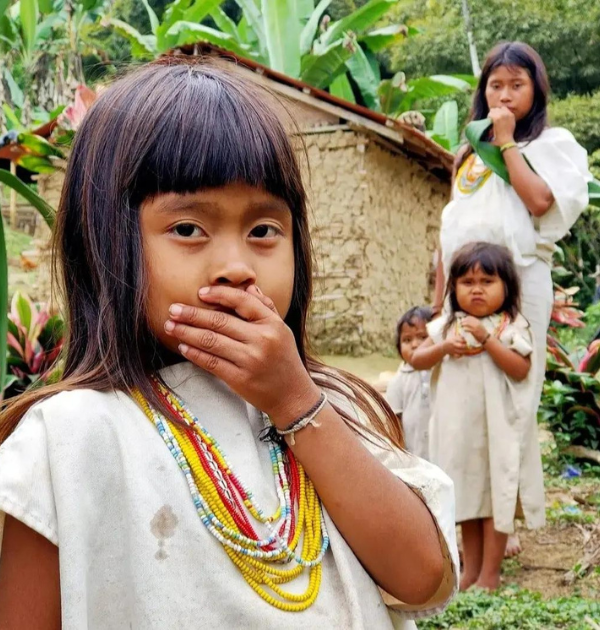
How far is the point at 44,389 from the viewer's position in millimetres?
1054

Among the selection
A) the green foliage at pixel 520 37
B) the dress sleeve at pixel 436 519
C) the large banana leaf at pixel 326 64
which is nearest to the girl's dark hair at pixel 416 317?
the dress sleeve at pixel 436 519

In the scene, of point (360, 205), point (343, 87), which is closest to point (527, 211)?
point (360, 205)

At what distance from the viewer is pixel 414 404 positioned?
452 cm

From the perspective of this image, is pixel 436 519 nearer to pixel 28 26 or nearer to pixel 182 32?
pixel 182 32

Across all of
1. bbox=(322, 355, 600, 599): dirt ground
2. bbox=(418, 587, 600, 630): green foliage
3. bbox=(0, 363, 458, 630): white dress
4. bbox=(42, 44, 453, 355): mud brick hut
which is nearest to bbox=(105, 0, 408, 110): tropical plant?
bbox=(42, 44, 453, 355): mud brick hut

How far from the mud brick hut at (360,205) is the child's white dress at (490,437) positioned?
215 inches

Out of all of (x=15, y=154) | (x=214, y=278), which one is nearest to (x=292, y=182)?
(x=214, y=278)

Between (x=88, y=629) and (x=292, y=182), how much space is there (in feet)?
1.91

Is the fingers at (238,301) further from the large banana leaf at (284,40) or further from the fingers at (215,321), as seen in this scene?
the large banana leaf at (284,40)

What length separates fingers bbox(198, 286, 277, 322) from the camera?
0.99m

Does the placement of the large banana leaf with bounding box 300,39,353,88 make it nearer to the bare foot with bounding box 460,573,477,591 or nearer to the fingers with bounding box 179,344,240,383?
the bare foot with bounding box 460,573,477,591

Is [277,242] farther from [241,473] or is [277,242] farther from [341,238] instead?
[341,238]

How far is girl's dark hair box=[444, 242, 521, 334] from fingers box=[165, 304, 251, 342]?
241 centimetres

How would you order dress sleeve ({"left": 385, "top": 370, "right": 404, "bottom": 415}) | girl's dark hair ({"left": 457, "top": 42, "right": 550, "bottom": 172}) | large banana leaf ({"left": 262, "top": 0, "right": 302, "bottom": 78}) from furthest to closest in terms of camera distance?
large banana leaf ({"left": 262, "top": 0, "right": 302, "bottom": 78}) → dress sleeve ({"left": 385, "top": 370, "right": 404, "bottom": 415}) → girl's dark hair ({"left": 457, "top": 42, "right": 550, "bottom": 172})
